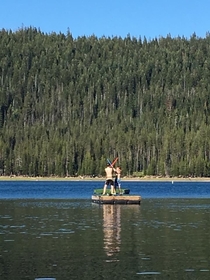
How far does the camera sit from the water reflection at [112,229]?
3262 centimetres

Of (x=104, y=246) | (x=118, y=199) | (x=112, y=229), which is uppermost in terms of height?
(x=118, y=199)

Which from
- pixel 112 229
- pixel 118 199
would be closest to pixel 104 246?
pixel 112 229

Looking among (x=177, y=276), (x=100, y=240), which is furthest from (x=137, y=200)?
(x=177, y=276)

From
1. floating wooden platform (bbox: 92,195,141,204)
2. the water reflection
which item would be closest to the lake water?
the water reflection

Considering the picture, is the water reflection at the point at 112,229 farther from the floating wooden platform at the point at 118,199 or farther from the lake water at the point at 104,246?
the floating wooden platform at the point at 118,199

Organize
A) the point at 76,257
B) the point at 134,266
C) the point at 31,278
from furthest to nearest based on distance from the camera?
the point at 76,257, the point at 134,266, the point at 31,278

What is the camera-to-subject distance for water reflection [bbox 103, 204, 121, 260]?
3262cm

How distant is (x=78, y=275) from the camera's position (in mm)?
26375

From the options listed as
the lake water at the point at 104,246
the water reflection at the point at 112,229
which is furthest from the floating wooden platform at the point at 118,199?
the lake water at the point at 104,246

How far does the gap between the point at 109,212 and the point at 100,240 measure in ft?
62.0

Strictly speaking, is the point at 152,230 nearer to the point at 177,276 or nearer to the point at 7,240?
the point at 7,240

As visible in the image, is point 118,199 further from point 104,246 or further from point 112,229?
point 104,246

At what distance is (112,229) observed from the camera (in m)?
40.7

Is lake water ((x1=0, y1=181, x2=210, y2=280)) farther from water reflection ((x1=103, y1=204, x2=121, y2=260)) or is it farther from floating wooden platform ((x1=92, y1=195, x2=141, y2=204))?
floating wooden platform ((x1=92, y1=195, x2=141, y2=204))
